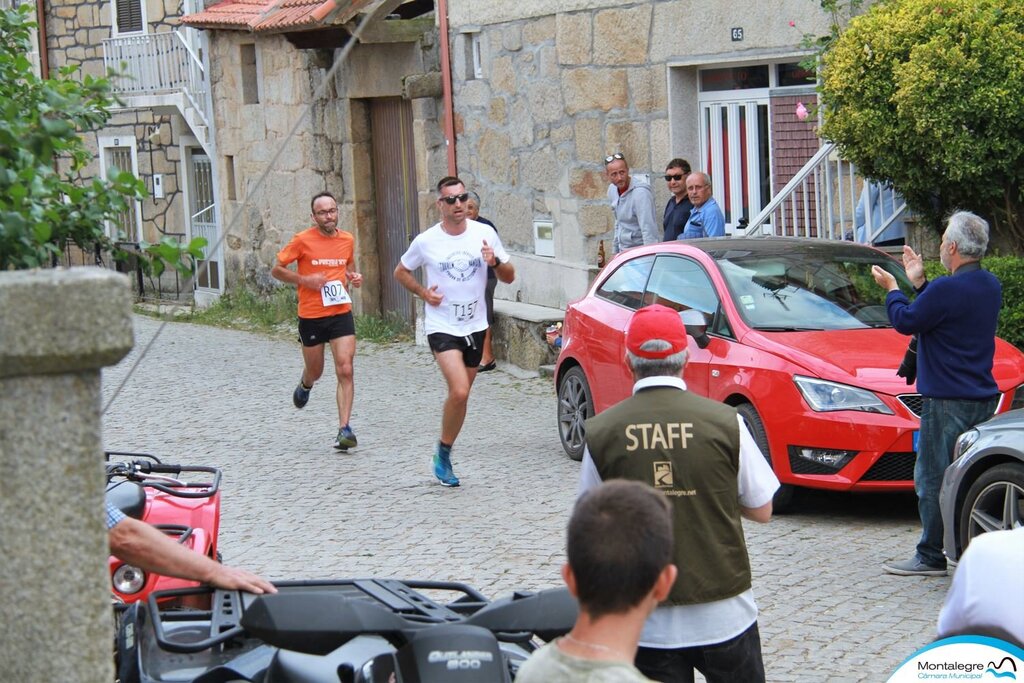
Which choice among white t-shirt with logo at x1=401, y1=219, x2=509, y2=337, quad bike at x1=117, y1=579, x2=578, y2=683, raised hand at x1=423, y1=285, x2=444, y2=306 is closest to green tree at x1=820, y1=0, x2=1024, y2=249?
white t-shirt with logo at x1=401, y1=219, x2=509, y2=337

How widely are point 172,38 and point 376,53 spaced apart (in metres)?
6.55

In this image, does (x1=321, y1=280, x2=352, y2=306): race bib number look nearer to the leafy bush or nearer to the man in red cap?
the leafy bush

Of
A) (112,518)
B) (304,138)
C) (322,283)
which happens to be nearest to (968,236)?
(112,518)

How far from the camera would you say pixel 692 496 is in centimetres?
464

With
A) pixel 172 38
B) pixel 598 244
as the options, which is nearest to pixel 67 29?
pixel 172 38

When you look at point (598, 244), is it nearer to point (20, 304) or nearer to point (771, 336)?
Answer: point (771, 336)

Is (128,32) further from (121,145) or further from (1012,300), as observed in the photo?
(1012,300)

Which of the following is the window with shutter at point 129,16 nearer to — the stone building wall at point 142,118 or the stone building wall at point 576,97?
the stone building wall at point 142,118

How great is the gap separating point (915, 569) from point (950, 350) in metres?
1.12

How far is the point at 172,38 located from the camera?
83.3ft

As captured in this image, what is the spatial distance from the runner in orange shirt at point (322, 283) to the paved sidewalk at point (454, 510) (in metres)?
0.79

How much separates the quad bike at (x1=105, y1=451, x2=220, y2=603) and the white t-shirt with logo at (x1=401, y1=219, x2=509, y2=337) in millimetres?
4001

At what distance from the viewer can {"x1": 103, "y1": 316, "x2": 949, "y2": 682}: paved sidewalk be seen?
284 inches

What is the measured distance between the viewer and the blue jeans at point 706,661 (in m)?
4.63
